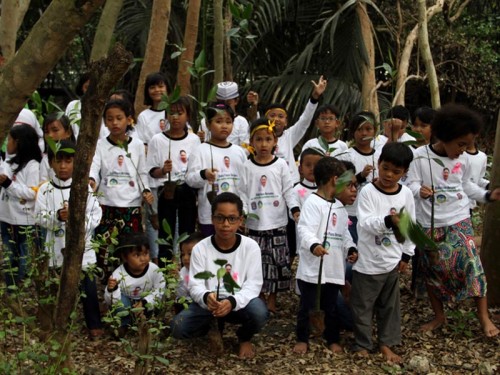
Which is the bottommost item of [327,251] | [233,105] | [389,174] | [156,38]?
[327,251]

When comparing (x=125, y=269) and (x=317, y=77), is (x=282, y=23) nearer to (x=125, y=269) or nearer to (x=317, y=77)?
(x=317, y=77)

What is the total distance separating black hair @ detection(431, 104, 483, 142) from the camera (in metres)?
4.68

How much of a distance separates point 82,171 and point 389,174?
1.95 metres

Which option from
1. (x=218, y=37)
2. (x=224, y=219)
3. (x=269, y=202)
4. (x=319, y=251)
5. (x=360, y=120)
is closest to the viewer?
(x=319, y=251)

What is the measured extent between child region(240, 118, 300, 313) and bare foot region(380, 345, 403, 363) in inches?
38.1

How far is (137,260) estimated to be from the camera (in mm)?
4801

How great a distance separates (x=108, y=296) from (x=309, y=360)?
139 cm

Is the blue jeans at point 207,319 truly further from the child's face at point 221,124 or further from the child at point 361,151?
the child's face at point 221,124

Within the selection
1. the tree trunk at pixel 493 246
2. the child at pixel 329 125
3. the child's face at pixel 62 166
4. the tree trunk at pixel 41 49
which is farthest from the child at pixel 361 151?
the tree trunk at pixel 41 49

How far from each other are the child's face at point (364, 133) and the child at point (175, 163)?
1.21 m

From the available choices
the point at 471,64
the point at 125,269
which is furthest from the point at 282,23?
the point at 125,269

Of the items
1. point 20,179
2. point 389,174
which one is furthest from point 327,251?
point 20,179

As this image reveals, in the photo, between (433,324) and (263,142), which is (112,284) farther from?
(433,324)

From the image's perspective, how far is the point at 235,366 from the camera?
14.4 feet
